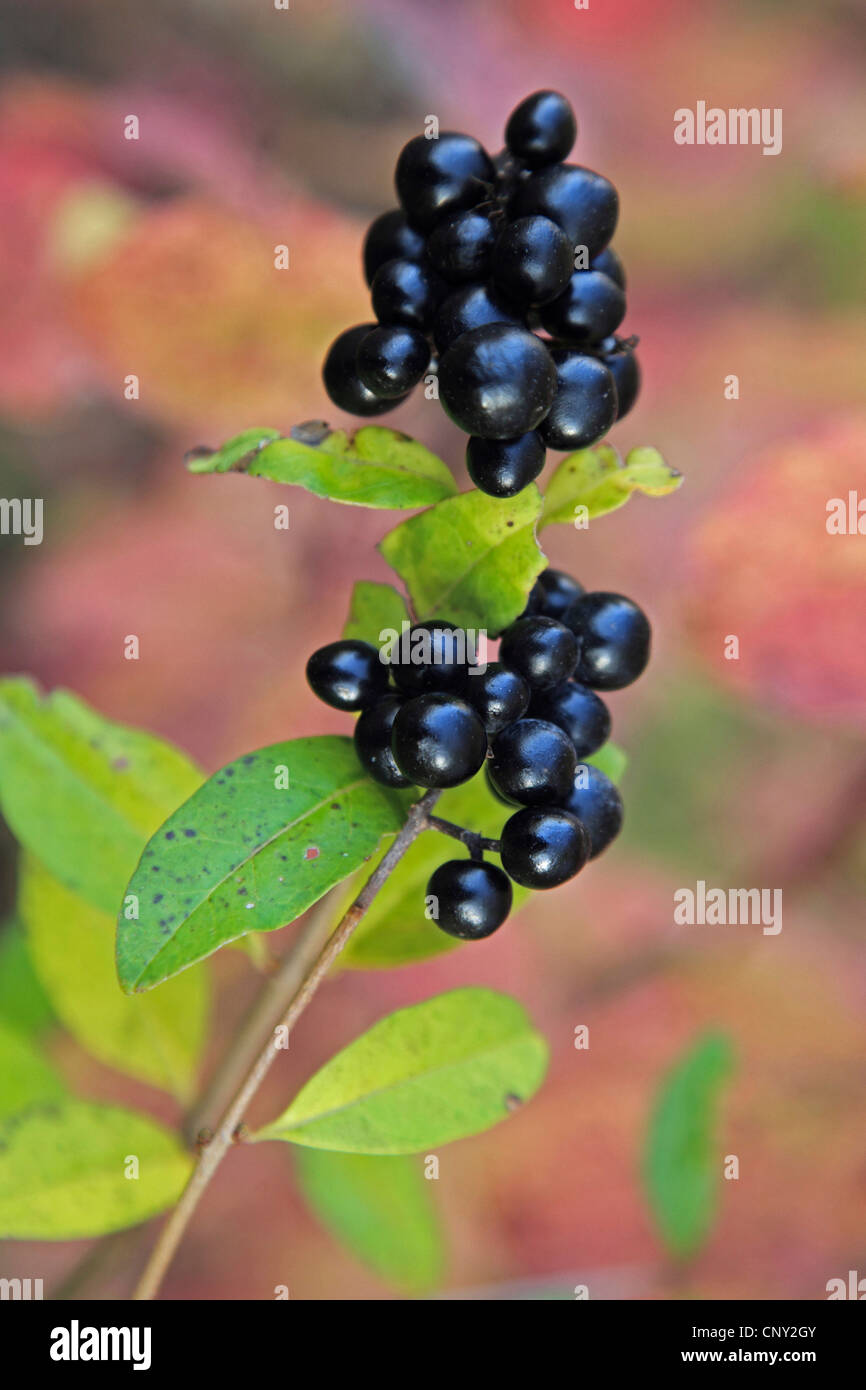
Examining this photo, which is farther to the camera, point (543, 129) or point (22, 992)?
point (22, 992)

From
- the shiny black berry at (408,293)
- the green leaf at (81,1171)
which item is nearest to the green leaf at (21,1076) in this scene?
the green leaf at (81,1171)

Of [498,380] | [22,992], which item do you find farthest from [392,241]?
[22,992]

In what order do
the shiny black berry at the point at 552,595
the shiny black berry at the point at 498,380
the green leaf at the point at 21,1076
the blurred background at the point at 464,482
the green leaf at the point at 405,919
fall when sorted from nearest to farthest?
the shiny black berry at the point at 498,380 → the shiny black berry at the point at 552,595 → the green leaf at the point at 405,919 → the green leaf at the point at 21,1076 → the blurred background at the point at 464,482

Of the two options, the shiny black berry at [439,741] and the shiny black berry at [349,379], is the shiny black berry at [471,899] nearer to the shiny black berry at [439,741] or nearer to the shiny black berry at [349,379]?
the shiny black berry at [439,741]

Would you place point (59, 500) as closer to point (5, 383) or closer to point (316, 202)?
point (5, 383)

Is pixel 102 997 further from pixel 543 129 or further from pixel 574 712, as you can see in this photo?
pixel 543 129

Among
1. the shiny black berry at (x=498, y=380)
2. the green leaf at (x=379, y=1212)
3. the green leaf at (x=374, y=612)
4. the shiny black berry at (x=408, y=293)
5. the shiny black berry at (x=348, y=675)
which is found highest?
the shiny black berry at (x=408, y=293)

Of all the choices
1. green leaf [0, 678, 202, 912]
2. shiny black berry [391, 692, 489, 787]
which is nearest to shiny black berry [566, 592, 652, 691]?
shiny black berry [391, 692, 489, 787]
